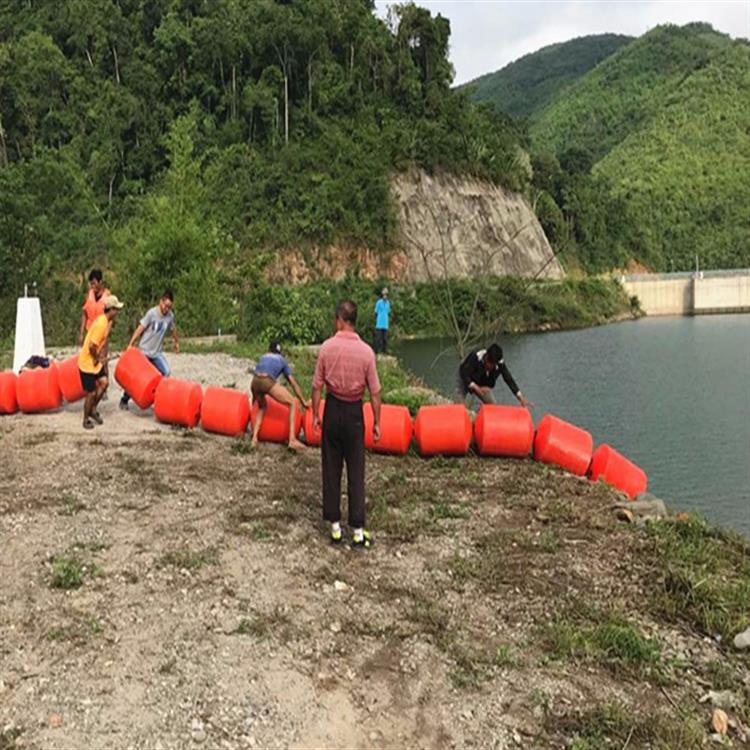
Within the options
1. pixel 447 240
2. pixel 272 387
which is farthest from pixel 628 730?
pixel 447 240

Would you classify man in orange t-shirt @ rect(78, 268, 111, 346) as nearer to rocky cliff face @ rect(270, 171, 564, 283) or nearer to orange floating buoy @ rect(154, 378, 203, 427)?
orange floating buoy @ rect(154, 378, 203, 427)

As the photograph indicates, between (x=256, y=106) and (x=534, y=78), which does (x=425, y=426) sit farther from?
(x=534, y=78)

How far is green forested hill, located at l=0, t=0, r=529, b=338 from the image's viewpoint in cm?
5403

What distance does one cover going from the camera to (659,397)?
2375cm

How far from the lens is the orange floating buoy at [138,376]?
10.7 m

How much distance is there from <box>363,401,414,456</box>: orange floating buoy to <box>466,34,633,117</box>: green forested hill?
157639 mm

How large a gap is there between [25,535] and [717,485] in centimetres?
1219

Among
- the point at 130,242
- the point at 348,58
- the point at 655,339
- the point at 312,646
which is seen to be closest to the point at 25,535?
the point at 312,646

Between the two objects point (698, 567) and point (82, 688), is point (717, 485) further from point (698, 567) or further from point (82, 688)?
point (82, 688)

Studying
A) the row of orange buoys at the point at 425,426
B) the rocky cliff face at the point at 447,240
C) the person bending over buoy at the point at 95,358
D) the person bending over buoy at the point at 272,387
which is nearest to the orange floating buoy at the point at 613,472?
the row of orange buoys at the point at 425,426

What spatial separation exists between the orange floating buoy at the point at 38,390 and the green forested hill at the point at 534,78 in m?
157

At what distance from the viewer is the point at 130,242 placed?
1008 inches

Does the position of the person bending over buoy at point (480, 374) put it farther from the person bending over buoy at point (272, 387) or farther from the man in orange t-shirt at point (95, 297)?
the man in orange t-shirt at point (95, 297)

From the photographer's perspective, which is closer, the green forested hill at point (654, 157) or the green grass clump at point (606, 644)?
the green grass clump at point (606, 644)
